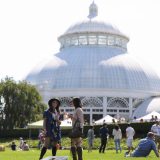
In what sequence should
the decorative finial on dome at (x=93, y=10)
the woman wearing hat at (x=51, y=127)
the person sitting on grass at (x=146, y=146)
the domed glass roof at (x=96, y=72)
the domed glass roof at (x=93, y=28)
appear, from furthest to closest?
1. the decorative finial on dome at (x=93, y=10)
2. the domed glass roof at (x=93, y=28)
3. the domed glass roof at (x=96, y=72)
4. the person sitting on grass at (x=146, y=146)
5. the woman wearing hat at (x=51, y=127)

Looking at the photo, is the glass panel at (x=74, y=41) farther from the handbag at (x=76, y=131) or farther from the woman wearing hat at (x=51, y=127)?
the handbag at (x=76, y=131)

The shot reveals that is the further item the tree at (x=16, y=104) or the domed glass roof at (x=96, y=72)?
the domed glass roof at (x=96, y=72)

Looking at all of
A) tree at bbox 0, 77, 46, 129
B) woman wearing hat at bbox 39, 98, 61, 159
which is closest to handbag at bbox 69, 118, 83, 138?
woman wearing hat at bbox 39, 98, 61, 159

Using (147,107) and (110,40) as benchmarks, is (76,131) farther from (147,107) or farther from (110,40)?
(110,40)

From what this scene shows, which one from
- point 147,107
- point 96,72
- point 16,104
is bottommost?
point 16,104

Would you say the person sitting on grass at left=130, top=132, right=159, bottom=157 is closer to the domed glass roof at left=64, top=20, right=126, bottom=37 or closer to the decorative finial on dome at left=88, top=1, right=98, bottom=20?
the domed glass roof at left=64, top=20, right=126, bottom=37

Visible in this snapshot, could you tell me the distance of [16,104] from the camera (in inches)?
2490

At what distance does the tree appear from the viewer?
6322cm

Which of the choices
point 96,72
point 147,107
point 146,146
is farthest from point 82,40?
point 146,146

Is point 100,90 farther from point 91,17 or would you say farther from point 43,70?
point 91,17

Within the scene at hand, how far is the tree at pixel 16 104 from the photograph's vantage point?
63219 millimetres

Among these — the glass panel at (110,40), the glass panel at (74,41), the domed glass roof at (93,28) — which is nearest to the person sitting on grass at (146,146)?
the domed glass roof at (93,28)

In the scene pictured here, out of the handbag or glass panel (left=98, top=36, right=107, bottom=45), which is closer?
the handbag

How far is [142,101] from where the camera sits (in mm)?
100188
